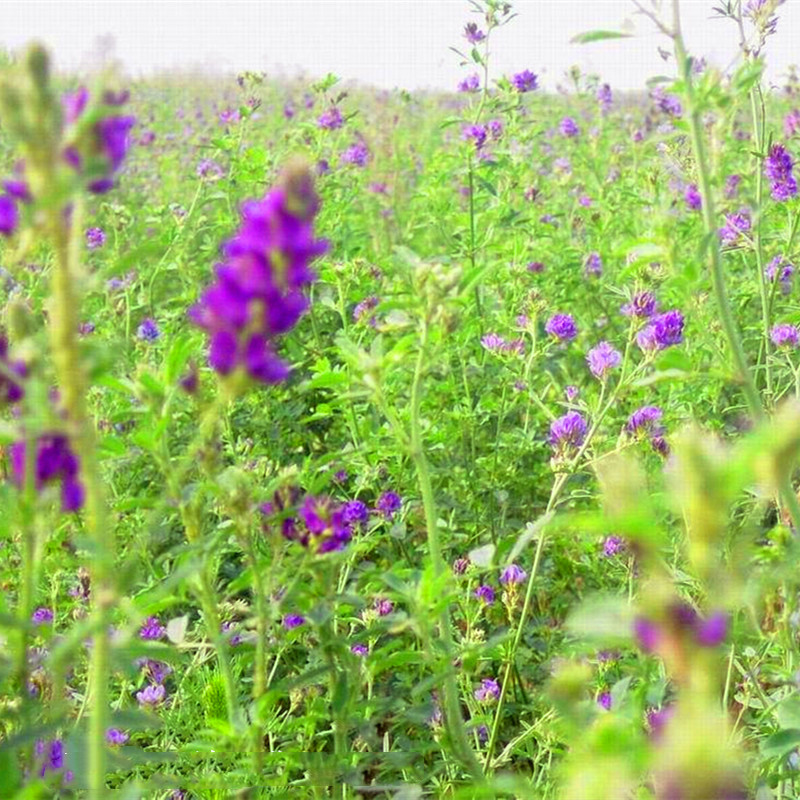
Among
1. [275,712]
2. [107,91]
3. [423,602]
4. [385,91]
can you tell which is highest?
[385,91]

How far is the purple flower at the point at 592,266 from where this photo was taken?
15.2 ft

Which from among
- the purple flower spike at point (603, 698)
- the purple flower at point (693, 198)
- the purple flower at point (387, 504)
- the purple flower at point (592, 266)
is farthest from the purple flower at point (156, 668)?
the purple flower at point (592, 266)

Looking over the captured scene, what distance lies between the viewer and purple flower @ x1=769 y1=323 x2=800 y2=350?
282cm

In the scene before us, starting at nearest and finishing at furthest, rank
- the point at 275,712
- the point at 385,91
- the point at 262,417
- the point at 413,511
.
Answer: the point at 275,712, the point at 413,511, the point at 262,417, the point at 385,91

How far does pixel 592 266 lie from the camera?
15.3 ft

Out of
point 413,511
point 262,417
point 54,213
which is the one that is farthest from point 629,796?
point 262,417

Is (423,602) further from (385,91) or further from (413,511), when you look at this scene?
(385,91)

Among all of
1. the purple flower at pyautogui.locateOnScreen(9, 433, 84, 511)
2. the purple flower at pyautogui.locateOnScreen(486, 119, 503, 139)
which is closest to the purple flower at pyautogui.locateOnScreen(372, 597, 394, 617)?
the purple flower at pyautogui.locateOnScreen(9, 433, 84, 511)

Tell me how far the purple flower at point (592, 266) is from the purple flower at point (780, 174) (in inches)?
52.5

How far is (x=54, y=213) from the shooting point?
0.91 m

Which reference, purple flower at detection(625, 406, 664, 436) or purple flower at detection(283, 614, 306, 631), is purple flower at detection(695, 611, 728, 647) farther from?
purple flower at detection(625, 406, 664, 436)

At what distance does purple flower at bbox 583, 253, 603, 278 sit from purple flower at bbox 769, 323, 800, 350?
1.69 m

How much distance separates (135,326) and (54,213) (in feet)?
12.9

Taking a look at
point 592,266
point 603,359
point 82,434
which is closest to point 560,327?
point 603,359
